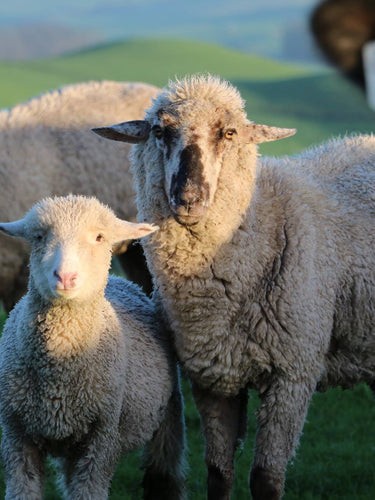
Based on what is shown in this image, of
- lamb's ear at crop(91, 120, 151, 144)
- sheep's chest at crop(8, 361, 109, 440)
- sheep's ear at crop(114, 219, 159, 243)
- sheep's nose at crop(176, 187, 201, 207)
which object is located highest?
lamb's ear at crop(91, 120, 151, 144)

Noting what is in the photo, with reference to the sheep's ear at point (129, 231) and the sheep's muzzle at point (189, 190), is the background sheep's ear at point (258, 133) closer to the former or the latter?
the sheep's muzzle at point (189, 190)

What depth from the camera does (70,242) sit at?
12.1ft

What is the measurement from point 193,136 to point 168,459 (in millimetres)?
1761

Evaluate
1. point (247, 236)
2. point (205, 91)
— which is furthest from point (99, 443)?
point (205, 91)

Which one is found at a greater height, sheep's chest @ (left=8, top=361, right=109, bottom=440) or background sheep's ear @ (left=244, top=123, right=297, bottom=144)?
background sheep's ear @ (left=244, top=123, right=297, bottom=144)

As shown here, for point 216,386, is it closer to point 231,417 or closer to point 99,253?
point 231,417

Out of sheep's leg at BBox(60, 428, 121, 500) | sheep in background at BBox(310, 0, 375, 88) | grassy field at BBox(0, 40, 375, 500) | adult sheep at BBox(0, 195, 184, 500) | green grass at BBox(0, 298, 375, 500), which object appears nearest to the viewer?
adult sheep at BBox(0, 195, 184, 500)

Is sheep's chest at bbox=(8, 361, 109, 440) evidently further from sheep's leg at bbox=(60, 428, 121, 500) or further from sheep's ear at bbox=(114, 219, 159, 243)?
sheep's ear at bbox=(114, 219, 159, 243)

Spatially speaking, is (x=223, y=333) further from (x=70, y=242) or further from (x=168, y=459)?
(x=70, y=242)

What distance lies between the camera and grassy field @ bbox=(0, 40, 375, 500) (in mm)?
5520

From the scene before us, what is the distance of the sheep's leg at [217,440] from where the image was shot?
15.0ft

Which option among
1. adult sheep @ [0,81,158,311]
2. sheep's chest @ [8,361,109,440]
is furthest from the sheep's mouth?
adult sheep @ [0,81,158,311]

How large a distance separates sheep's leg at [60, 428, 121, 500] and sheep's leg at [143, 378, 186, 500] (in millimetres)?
665

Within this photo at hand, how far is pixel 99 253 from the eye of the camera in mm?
3850
